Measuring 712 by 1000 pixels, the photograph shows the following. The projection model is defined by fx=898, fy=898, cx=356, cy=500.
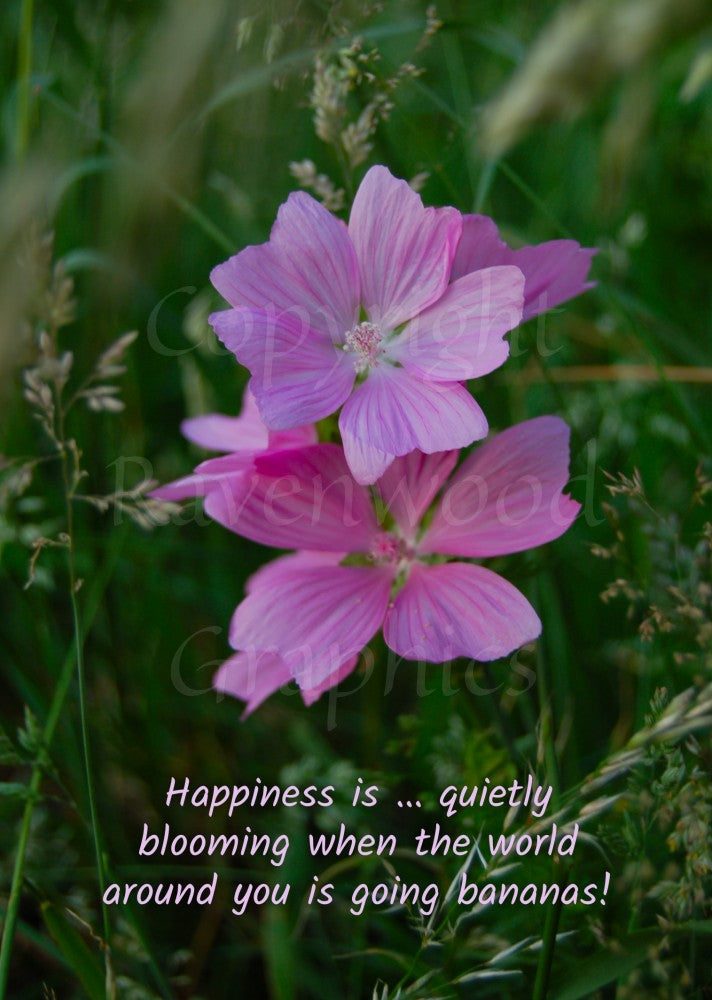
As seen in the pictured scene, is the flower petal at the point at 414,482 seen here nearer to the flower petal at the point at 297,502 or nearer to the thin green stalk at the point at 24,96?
the flower petal at the point at 297,502

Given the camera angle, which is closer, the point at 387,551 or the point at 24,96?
the point at 387,551

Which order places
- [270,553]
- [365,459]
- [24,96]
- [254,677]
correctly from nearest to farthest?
[365,459]
[254,677]
[24,96]
[270,553]

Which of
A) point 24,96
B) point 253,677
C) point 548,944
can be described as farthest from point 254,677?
point 24,96

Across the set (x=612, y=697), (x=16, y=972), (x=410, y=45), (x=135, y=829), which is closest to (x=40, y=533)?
(x=135, y=829)

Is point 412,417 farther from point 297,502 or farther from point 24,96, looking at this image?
point 24,96

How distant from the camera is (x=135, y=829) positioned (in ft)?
4.29

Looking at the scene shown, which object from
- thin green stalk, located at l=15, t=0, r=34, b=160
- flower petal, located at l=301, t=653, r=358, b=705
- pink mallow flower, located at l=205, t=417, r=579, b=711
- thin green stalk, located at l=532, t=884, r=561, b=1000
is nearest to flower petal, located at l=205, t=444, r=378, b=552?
pink mallow flower, located at l=205, t=417, r=579, b=711

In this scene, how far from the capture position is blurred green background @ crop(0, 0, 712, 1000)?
0.72 meters

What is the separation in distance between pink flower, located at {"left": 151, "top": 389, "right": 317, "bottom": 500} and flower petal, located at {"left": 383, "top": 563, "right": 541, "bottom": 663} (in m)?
0.17

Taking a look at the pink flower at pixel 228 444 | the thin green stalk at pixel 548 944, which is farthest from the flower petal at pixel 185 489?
the thin green stalk at pixel 548 944

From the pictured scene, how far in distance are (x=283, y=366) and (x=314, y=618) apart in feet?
0.70

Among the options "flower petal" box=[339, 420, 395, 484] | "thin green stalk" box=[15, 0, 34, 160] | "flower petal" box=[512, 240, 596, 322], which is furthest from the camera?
"thin green stalk" box=[15, 0, 34, 160]

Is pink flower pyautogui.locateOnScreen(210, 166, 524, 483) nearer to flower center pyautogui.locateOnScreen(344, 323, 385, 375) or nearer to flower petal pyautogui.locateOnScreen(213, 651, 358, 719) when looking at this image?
flower center pyautogui.locateOnScreen(344, 323, 385, 375)

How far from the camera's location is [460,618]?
74cm
